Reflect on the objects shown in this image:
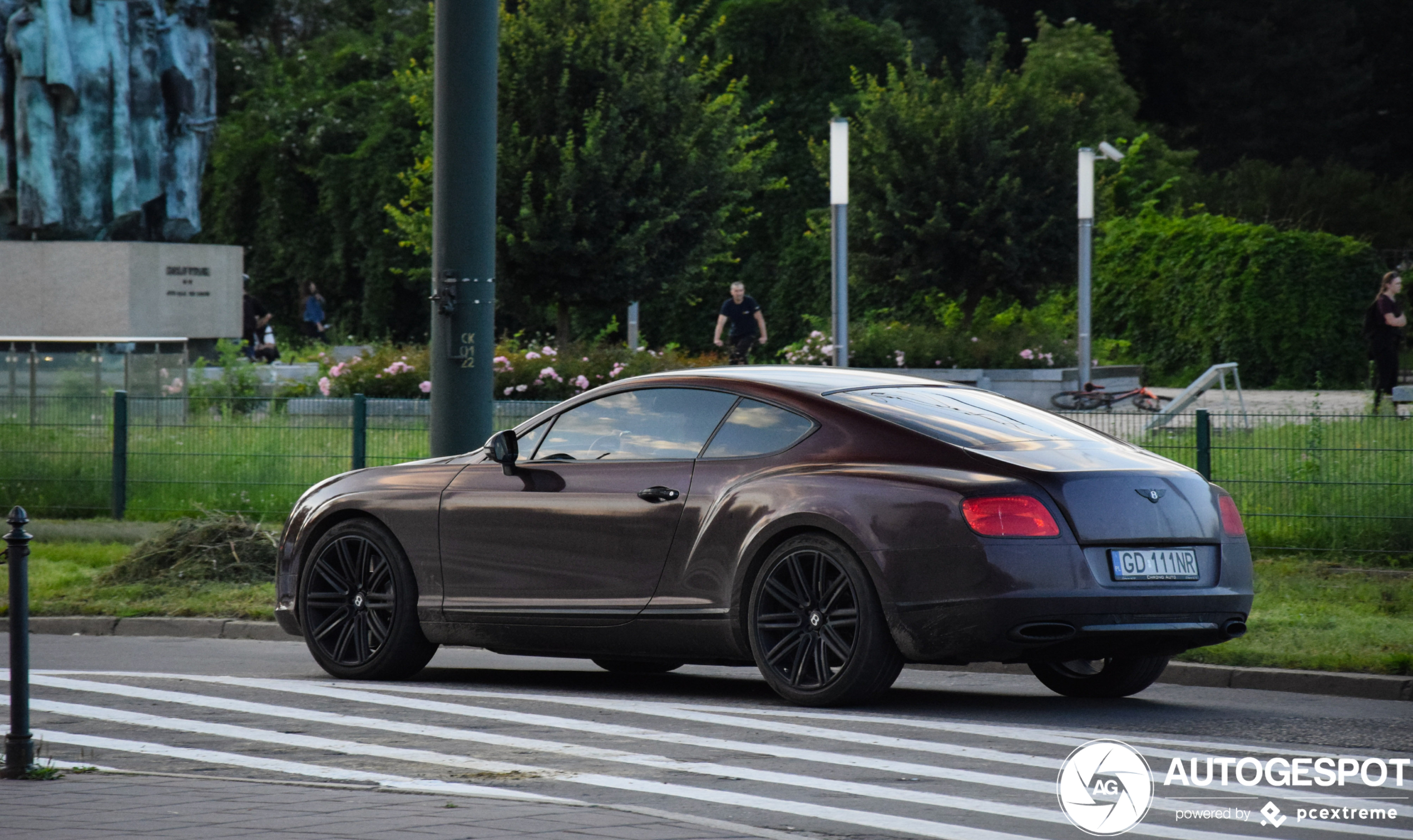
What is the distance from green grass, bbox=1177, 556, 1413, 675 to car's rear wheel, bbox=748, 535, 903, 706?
99.1 inches

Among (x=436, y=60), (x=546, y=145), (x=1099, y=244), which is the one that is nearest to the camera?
(x=436, y=60)

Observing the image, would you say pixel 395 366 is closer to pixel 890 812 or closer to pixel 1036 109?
pixel 1036 109

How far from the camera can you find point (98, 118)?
30.9m

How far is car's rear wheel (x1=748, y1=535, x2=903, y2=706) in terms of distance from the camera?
797 centimetres

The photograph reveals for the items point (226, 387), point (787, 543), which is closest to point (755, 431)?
point (787, 543)

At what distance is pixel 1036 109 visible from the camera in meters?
35.3

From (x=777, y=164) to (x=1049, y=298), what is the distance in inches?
389

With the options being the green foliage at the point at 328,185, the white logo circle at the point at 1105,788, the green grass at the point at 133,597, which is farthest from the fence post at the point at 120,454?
the green foliage at the point at 328,185

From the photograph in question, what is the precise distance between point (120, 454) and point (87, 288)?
47.5ft

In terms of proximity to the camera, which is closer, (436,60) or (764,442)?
(764,442)

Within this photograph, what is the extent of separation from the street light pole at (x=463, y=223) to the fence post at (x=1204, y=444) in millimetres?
5074

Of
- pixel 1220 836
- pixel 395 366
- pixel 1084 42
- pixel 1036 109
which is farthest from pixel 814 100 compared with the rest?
pixel 1220 836

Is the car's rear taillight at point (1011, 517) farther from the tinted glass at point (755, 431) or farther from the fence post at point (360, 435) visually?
the fence post at point (360, 435)

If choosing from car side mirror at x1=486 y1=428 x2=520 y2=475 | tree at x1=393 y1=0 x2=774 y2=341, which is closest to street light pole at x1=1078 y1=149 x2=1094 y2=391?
tree at x1=393 y1=0 x2=774 y2=341
